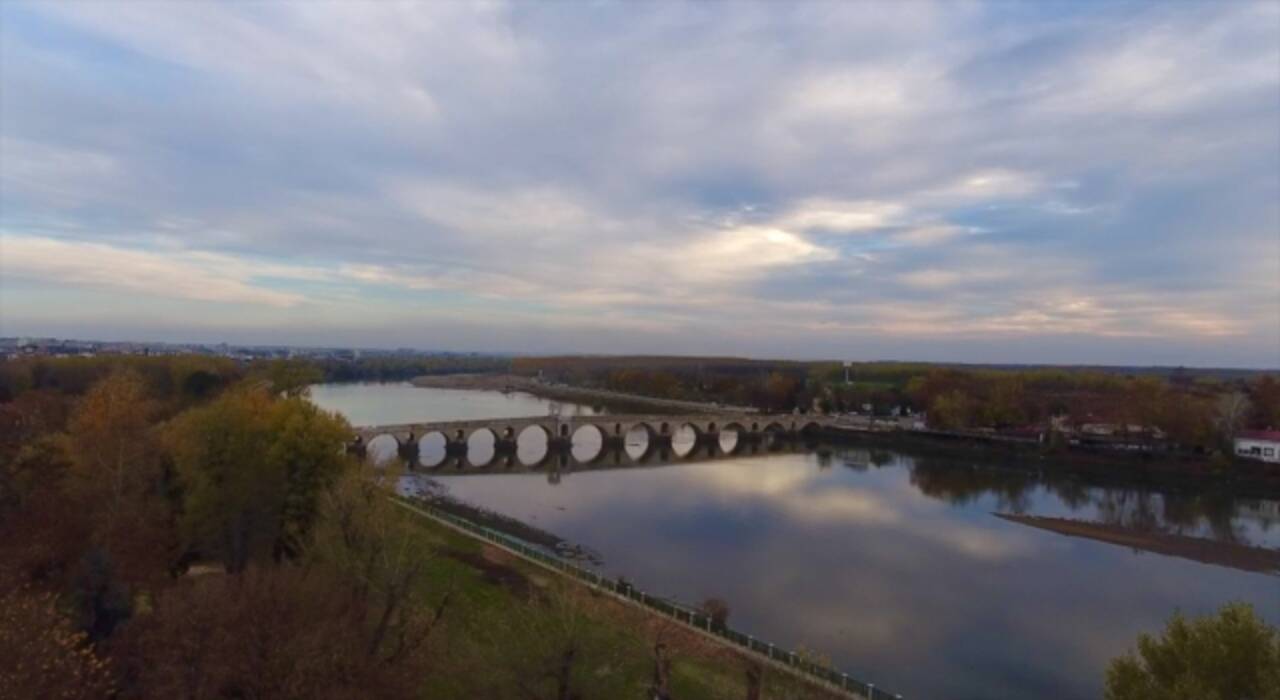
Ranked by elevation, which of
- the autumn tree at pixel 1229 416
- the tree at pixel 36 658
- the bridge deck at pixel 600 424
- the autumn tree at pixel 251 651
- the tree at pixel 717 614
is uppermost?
the autumn tree at pixel 1229 416

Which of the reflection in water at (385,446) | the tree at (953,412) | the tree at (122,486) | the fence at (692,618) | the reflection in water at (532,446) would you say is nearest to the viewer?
the tree at (122,486)

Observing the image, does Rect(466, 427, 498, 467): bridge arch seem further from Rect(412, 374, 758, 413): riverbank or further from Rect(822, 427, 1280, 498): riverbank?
Rect(822, 427, 1280, 498): riverbank

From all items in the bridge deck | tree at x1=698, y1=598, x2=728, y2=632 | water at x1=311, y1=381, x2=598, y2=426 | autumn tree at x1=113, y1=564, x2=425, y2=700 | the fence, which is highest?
autumn tree at x1=113, y1=564, x2=425, y2=700

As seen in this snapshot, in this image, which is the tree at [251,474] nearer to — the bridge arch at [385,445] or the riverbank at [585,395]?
the bridge arch at [385,445]

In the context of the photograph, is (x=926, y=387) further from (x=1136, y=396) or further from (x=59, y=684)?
(x=59, y=684)

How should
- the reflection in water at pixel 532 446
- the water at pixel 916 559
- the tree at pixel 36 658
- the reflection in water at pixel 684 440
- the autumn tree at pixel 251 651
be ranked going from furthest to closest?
the reflection in water at pixel 684 440 < the reflection in water at pixel 532 446 < the water at pixel 916 559 < the autumn tree at pixel 251 651 < the tree at pixel 36 658

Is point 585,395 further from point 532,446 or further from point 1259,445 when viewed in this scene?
point 1259,445

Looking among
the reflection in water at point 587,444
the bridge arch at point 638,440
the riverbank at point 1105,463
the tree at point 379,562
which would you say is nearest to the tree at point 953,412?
the riverbank at point 1105,463

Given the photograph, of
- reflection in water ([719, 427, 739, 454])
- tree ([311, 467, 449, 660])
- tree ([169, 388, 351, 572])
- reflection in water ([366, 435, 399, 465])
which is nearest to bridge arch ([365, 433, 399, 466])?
reflection in water ([366, 435, 399, 465])
